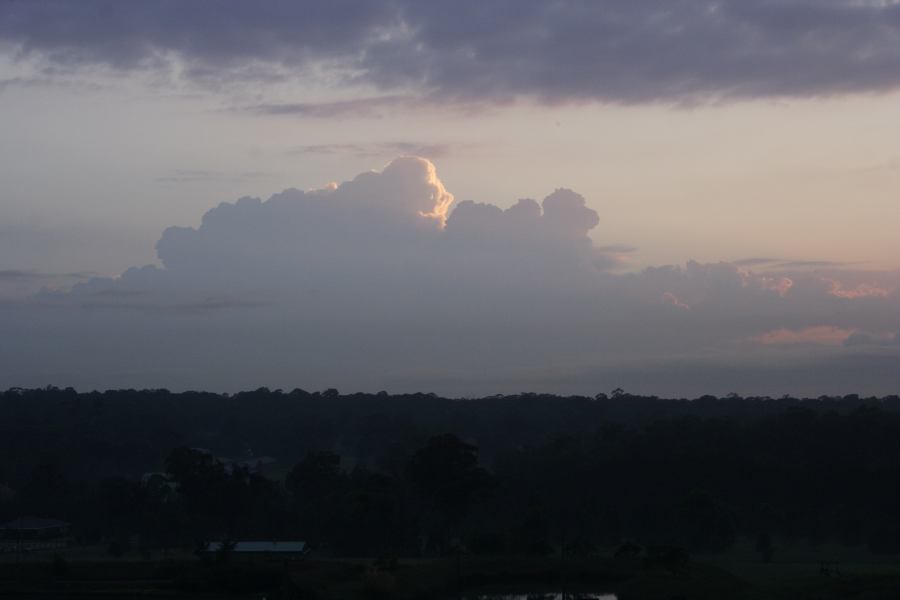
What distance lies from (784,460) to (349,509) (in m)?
41.5

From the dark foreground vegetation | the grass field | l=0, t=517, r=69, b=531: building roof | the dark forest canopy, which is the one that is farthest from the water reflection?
l=0, t=517, r=69, b=531: building roof

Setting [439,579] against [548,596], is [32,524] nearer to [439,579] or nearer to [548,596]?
[439,579]

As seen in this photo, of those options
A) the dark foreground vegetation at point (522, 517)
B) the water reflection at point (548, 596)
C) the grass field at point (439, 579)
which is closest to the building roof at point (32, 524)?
the dark foreground vegetation at point (522, 517)

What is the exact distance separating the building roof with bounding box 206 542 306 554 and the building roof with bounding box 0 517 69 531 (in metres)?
24.9

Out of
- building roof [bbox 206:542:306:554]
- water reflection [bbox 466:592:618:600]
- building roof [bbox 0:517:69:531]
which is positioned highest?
building roof [bbox 0:517:69:531]

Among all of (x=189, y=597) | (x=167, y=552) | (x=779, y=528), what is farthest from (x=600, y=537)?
(x=189, y=597)

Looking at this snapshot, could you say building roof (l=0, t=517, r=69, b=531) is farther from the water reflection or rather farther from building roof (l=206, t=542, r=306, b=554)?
the water reflection

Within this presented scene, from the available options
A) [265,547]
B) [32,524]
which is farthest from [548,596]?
[32,524]

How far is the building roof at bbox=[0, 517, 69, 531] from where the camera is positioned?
97000mm

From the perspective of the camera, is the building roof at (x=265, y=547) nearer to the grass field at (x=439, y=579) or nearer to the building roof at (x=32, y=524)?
the grass field at (x=439, y=579)

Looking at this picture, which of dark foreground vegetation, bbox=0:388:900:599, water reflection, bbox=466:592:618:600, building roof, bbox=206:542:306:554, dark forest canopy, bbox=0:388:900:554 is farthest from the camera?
dark forest canopy, bbox=0:388:900:554

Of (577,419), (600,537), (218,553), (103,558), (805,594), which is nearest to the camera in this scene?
(805,594)

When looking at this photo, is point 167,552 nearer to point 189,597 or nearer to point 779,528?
point 189,597

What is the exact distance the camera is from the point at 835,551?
8881cm
